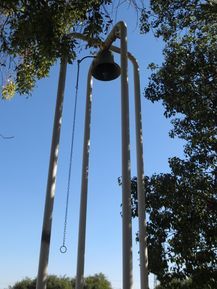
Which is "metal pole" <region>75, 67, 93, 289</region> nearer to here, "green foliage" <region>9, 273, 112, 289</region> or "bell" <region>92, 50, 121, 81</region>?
"bell" <region>92, 50, 121, 81</region>

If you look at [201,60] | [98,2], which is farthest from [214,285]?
[98,2]

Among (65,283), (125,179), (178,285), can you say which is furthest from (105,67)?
(65,283)

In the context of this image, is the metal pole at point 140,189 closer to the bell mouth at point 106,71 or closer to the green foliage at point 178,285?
the bell mouth at point 106,71

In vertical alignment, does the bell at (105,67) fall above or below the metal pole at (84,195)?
above

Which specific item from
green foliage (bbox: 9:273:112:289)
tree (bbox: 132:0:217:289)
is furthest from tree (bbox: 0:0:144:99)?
green foliage (bbox: 9:273:112:289)

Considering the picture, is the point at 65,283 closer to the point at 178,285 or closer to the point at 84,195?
the point at 178,285

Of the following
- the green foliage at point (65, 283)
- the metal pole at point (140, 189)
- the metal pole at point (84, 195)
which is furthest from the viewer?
the green foliage at point (65, 283)

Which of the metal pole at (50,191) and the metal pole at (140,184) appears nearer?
the metal pole at (50,191)

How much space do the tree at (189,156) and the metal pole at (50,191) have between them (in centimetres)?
433

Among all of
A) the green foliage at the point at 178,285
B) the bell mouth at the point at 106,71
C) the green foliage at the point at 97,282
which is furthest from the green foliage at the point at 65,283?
the bell mouth at the point at 106,71

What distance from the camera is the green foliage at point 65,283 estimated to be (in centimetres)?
4556

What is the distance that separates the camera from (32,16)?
15.0 feet

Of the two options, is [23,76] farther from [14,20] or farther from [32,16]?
[32,16]

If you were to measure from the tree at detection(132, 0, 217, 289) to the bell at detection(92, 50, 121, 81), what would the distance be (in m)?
2.87
